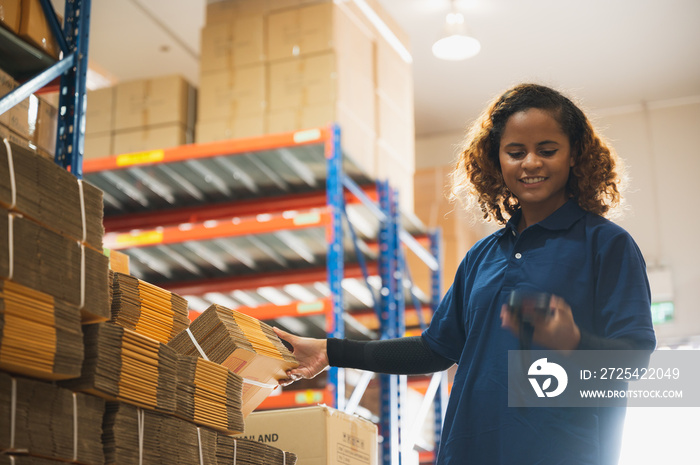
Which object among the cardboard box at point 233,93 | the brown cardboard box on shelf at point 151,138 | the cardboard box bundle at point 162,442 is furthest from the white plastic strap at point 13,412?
the brown cardboard box on shelf at point 151,138

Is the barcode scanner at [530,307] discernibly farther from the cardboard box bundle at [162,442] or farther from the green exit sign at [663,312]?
the green exit sign at [663,312]

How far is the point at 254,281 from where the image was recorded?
7211 mm

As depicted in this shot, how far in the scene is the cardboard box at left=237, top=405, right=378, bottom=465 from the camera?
3320 millimetres

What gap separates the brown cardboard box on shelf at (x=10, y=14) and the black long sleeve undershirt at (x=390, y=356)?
182 cm

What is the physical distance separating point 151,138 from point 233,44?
96 centimetres

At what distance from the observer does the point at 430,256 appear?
8117 millimetres

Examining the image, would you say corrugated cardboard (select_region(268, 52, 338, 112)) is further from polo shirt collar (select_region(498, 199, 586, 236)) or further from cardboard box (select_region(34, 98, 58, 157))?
polo shirt collar (select_region(498, 199, 586, 236))

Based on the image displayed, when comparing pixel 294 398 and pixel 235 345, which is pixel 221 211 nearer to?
pixel 294 398

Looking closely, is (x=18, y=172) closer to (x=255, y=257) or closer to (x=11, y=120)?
(x=11, y=120)

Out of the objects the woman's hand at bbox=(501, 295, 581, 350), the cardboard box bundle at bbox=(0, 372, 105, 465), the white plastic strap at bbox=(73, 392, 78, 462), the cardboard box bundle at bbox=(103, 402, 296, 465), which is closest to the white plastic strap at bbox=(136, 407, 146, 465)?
the cardboard box bundle at bbox=(103, 402, 296, 465)

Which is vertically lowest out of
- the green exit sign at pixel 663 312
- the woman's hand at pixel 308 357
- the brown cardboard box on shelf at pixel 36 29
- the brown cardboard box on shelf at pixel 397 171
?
the woman's hand at pixel 308 357

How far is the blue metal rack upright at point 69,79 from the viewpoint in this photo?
3.38m

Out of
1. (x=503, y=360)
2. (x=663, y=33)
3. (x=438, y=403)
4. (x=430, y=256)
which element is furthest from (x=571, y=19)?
(x=503, y=360)

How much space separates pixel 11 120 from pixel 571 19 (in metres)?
6.66
